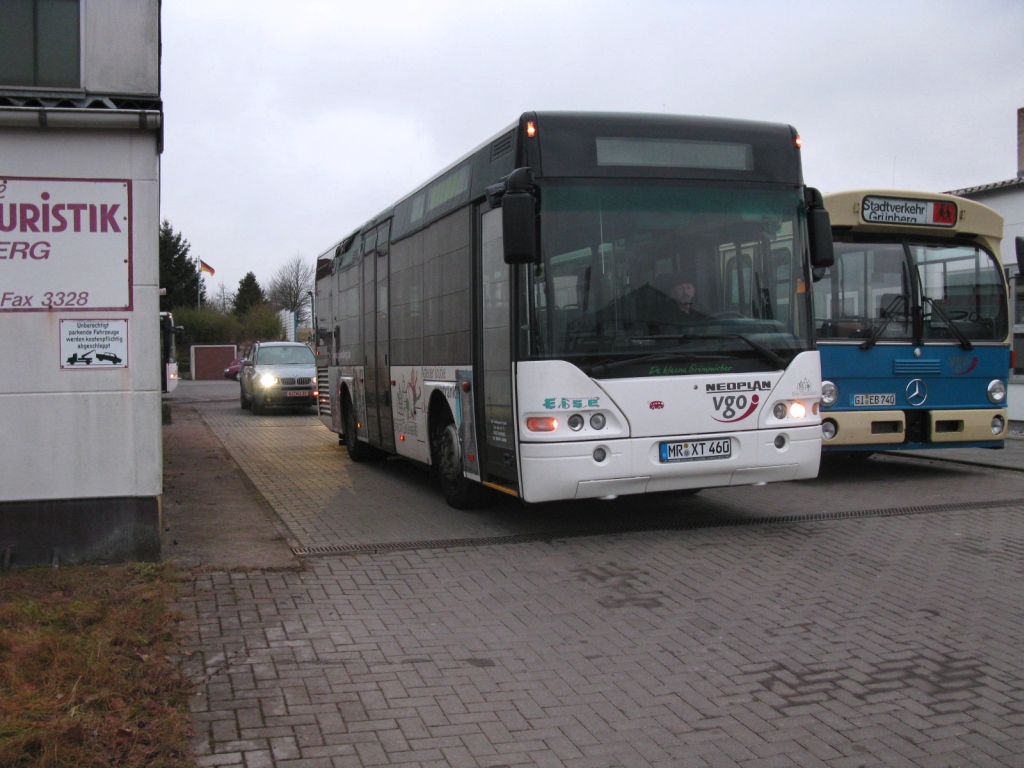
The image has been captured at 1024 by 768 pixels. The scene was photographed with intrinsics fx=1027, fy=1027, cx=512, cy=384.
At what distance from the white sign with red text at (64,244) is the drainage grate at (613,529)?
2.47 m

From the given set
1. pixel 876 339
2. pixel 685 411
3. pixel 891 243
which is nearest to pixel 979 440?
pixel 876 339

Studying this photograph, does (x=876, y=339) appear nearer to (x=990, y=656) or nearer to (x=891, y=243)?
(x=891, y=243)

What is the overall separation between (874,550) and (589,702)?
12.8 feet

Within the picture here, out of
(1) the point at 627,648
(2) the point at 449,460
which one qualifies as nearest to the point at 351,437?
(2) the point at 449,460

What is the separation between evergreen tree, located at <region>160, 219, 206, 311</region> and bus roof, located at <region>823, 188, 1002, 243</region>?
66.2m

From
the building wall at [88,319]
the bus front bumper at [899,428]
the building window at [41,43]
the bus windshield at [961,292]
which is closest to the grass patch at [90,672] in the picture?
the building wall at [88,319]

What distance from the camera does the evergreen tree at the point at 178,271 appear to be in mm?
73625

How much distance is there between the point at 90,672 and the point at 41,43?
4689 millimetres

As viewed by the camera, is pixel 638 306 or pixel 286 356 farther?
pixel 286 356

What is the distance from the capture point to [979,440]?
11.6m

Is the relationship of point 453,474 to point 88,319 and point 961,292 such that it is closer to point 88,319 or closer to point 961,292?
point 88,319

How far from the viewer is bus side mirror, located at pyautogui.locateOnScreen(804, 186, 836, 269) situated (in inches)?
331

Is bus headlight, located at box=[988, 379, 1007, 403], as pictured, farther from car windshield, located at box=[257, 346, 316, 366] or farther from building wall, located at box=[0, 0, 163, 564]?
car windshield, located at box=[257, 346, 316, 366]

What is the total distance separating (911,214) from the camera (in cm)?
1141
